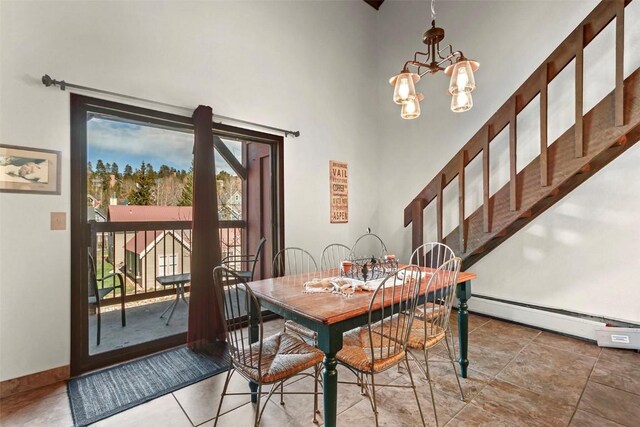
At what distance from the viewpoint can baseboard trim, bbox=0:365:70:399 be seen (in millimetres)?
2064

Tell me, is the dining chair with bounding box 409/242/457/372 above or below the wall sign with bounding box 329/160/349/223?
below

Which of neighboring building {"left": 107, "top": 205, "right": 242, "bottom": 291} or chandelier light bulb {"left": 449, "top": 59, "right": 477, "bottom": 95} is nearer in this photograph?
chandelier light bulb {"left": 449, "top": 59, "right": 477, "bottom": 95}

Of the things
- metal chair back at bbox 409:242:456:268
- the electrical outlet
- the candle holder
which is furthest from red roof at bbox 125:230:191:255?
the electrical outlet

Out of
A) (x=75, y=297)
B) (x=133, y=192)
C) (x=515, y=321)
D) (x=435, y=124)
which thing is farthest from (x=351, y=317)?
(x=133, y=192)

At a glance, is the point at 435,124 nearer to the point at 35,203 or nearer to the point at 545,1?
the point at 545,1

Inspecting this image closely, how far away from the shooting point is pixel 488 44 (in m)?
3.57

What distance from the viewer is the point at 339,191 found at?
4.23 m

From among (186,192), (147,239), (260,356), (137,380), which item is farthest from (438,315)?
(147,239)

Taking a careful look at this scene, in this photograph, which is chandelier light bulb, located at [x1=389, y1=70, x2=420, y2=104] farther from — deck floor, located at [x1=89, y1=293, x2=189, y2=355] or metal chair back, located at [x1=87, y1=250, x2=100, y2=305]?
deck floor, located at [x1=89, y1=293, x2=189, y2=355]

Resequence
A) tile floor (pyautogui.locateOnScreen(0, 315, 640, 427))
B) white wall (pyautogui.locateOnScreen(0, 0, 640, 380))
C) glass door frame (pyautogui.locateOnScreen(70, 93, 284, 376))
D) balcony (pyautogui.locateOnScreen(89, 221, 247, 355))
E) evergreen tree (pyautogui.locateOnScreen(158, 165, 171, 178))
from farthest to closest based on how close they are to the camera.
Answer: evergreen tree (pyautogui.locateOnScreen(158, 165, 171, 178)) < balcony (pyautogui.locateOnScreen(89, 221, 247, 355)) < glass door frame (pyautogui.locateOnScreen(70, 93, 284, 376)) < white wall (pyautogui.locateOnScreen(0, 0, 640, 380)) < tile floor (pyautogui.locateOnScreen(0, 315, 640, 427))

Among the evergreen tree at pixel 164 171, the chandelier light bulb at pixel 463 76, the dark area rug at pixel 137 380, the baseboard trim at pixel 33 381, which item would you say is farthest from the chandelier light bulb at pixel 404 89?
the evergreen tree at pixel 164 171

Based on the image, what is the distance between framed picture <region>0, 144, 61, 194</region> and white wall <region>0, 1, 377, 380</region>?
5 cm

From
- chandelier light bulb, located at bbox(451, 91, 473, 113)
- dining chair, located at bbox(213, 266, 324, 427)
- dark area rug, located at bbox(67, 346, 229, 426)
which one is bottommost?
dark area rug, located at bbox(67, 346, 229, 426)

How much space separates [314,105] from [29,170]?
2953mm
